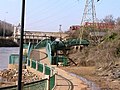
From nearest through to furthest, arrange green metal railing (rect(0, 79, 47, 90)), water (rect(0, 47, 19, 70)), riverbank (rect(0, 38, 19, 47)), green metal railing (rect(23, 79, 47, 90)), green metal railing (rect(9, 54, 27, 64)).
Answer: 1. green metal railing (rect(0, 79, 47, 90))
2. green metal railing (rect(23, 79, 47, 90))
3. green metal railing (rect(9, 54, 27, 64))
4. water (rect(0, 47, 19, 70))
5. riverbank (rect(0, 38, 19, 47))

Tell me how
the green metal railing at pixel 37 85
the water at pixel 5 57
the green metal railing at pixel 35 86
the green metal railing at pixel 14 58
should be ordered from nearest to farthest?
1. the green metal railing at pixel 35 86
2. the green metal railing at pixel 37 85
3. the green metal railing at pixel 14 58
4. the water at pixel 5 57

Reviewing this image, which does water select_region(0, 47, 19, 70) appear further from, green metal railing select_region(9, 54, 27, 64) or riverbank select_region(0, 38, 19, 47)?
riverbank select_region(0, 38, 19, 47)

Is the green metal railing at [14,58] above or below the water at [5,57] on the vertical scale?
above

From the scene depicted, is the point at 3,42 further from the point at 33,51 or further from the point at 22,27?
the point at 22,27

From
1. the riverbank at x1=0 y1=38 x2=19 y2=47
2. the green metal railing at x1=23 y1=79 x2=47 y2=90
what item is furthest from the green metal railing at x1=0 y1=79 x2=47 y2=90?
the riverbank at x1=0 y1=38 x2=19 y2=47

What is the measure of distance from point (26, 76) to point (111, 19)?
298ft

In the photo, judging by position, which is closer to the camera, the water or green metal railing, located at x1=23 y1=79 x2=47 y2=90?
green metal railing, located at x1=23 y1=79 x2=47 y2=90

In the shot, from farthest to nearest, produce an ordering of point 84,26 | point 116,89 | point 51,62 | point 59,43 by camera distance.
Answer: point 84,26 < point 59,43 < point 51,62 < point 116,89

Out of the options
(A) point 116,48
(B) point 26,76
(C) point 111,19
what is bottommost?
(B) point 26,76

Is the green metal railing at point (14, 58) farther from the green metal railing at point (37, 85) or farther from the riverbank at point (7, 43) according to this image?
the riverbank at point (7, 43)

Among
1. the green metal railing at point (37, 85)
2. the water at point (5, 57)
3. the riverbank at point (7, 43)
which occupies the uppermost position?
the green metal railing at point (37, 85)

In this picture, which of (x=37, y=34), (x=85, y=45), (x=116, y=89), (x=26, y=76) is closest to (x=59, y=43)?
(x=85, y=45)

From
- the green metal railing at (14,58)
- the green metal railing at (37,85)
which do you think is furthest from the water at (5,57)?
the green metal railing at (37,85)

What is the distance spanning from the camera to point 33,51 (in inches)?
2598
